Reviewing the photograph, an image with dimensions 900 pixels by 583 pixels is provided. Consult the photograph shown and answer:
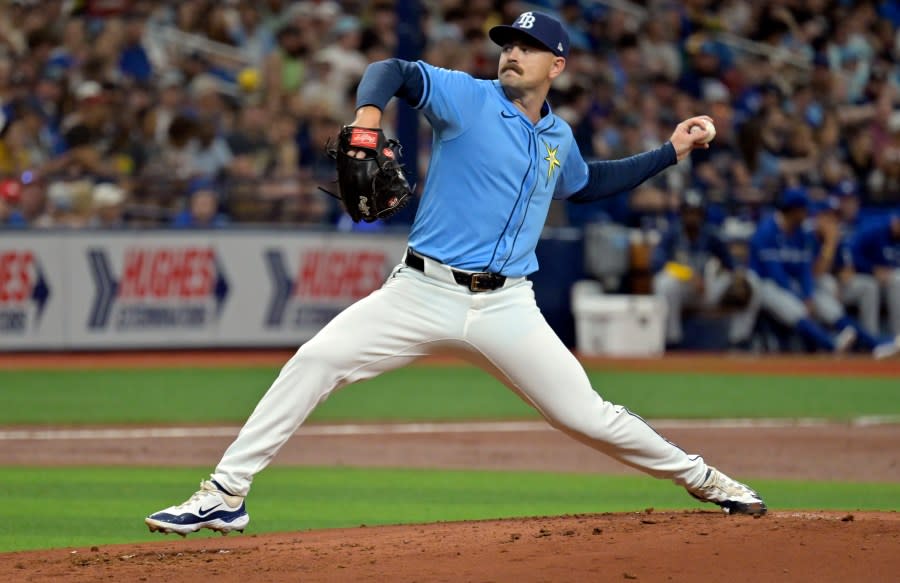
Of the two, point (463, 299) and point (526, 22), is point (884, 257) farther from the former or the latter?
point (463, 299)

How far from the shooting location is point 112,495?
8.13 metres

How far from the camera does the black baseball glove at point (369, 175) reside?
206 inches

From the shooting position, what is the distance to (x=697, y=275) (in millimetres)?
17016

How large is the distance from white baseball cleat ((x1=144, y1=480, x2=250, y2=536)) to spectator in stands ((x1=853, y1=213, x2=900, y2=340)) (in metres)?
13.3

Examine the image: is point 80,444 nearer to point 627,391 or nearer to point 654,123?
point 627,391

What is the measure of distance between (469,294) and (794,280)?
39.1ft

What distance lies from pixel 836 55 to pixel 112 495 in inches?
650

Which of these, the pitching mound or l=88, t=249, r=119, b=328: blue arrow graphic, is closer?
the pitching mound

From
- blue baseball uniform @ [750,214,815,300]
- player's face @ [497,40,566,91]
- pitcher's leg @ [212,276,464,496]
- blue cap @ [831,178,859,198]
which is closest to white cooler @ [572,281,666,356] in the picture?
blue baseball uniform @ [750,214,815,300]

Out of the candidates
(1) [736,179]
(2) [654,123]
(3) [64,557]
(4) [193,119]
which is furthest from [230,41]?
(3) [64,557]

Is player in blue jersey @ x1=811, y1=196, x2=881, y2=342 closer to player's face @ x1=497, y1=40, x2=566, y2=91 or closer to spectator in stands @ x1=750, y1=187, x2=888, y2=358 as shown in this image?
spectator in stands @ x1=750, y1=187, x2=888, y2=358

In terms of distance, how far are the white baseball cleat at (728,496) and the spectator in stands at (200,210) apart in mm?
10436

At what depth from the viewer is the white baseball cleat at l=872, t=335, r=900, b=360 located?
16.9m

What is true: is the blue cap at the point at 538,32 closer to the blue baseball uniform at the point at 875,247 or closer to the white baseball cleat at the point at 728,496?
→ the white baseball cleat at the point at 728,496
